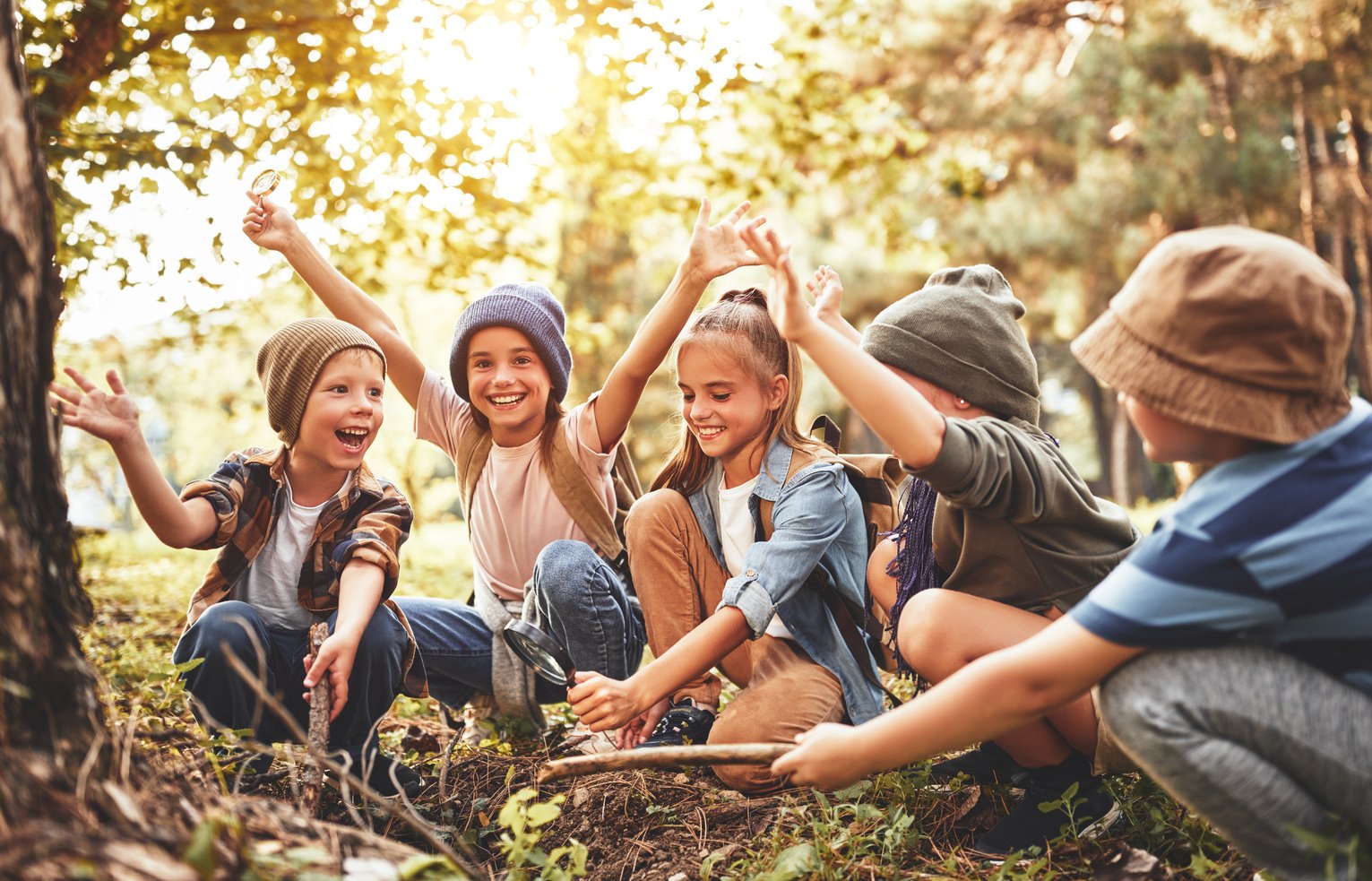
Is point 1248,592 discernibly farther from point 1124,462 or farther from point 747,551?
point 1124,462

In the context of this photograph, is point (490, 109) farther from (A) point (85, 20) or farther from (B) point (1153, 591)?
(B) point (1153, 591)

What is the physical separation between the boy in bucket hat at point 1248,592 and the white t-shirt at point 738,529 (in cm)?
134

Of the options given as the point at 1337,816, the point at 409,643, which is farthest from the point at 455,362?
the point at 1337,816

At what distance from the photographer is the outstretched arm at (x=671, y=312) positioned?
110 inches

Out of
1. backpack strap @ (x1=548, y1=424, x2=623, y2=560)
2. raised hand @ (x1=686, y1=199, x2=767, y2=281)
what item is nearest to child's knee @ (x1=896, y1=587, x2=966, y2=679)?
raised hand @ (x1=686, y1=199, x2=767, y2=281)

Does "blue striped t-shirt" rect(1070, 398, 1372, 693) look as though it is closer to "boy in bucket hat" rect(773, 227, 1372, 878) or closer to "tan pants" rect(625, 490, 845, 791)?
"boy in bucket hat" rect(773, 227, 1372, 878)

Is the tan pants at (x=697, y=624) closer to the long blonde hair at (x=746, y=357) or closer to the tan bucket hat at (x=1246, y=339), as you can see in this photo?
the long blonde hair at (x=746, y=357)

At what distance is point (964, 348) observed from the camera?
2.53 meters

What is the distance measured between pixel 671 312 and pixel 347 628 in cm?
123

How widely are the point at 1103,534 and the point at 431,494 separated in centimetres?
1534

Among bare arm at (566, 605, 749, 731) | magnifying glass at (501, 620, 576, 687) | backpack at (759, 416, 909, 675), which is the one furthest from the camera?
backpack at (759, 416, 909, 675)

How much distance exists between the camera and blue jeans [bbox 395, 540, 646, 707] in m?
3.04

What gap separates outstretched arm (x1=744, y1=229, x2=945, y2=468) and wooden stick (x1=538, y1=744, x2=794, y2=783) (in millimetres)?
620

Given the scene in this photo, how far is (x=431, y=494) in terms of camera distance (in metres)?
16.8
